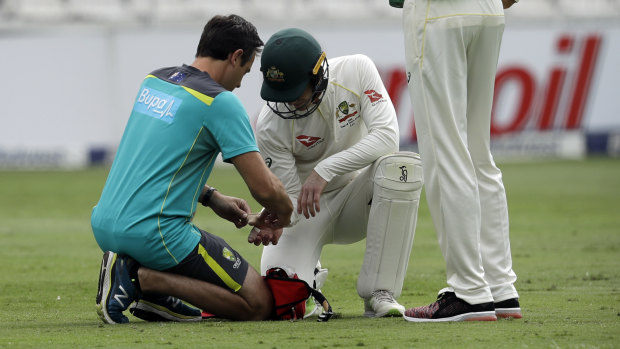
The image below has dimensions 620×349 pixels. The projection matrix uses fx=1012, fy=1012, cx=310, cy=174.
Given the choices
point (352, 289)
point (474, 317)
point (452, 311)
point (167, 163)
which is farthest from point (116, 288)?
point (352, 289)

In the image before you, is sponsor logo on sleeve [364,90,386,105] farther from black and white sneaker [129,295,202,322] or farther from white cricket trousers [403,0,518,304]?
black and white sneaker [129,295,202,322]

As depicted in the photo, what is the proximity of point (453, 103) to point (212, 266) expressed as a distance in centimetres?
144

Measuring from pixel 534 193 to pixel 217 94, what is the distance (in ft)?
35.4

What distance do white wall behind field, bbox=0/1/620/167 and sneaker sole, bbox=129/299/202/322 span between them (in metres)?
17.1

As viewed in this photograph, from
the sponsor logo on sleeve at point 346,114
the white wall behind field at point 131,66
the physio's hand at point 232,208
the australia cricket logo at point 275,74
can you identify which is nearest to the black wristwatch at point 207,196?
the physio's hand at point 232,208

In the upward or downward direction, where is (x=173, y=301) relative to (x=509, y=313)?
downward

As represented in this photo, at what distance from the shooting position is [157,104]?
16.4 feet

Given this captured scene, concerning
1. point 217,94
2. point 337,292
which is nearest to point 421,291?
point 337,292

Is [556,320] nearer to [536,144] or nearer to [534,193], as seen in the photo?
[534,193]

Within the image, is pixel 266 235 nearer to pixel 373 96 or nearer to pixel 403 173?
pixel 403 173

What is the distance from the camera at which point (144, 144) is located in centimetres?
493

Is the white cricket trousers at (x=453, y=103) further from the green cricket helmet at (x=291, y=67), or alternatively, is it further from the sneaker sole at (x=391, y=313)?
the green cricket helmet at (x=291, y=67)

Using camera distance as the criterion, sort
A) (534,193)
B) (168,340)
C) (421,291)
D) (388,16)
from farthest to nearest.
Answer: (388,16)
(534,193)
(421,291)
(168,340)

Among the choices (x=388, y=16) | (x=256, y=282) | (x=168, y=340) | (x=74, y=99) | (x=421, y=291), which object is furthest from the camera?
(x=388, y=16)
